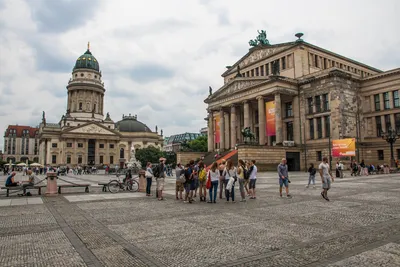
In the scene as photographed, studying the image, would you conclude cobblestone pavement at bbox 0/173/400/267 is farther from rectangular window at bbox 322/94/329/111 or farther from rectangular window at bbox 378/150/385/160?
rectangular window at bbox 378/150/385/160

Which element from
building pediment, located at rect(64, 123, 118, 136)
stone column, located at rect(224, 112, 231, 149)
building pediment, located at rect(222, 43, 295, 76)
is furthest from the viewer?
building pediment, located at rect(64, 123, 118, 136)

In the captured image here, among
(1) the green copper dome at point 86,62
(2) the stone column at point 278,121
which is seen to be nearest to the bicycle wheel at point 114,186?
(2) the stone column at point 278,121

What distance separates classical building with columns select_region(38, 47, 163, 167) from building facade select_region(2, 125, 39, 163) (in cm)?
5997

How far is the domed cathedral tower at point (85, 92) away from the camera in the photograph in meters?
109

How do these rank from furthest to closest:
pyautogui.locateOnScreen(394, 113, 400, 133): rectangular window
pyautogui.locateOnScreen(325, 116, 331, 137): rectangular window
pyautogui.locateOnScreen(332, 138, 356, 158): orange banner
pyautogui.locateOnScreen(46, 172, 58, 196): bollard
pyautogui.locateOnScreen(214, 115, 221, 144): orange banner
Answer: pyautogui.locateOnScreen(214, 115, 221, 144): orange banner
pyautogui.locateOnScreen(325, 116, 331, 137): rectangular window
pyautogui.locateOnScreen(394, 113, 400, 133): rectangular window
pyautogui.locateOnScreen(332, 138, 356, 158): orange banner
pyautogui.locateOnScreen(46, 172, 58, 196): bollard

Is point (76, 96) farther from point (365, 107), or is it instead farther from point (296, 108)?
point (365, 107)

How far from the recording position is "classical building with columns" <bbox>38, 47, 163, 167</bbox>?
9756cm

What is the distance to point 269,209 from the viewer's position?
436 inches

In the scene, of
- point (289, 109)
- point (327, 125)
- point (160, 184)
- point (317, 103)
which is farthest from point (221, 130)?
point (160, 184)

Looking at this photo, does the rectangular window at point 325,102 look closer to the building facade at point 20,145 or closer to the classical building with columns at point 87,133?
the classical building with columns at point 87,133

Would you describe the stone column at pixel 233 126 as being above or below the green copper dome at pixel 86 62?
below

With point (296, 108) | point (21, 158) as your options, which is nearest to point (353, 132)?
point (296, 108)

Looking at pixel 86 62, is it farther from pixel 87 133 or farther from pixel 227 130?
pixel 227 130

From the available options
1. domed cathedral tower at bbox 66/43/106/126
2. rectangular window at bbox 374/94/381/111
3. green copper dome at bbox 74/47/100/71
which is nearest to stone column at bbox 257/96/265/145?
rectangular window at bbox 374/94/381/111
